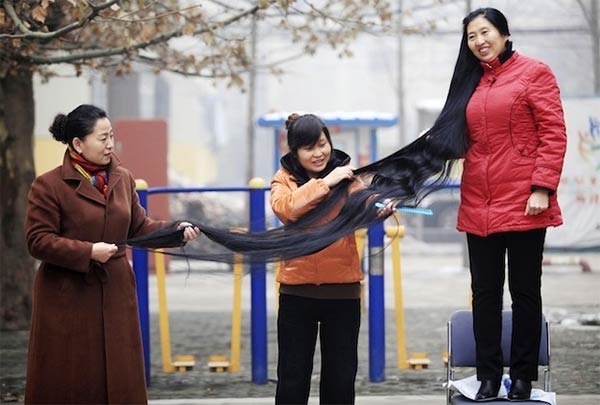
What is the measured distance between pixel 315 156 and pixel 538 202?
1064 mm

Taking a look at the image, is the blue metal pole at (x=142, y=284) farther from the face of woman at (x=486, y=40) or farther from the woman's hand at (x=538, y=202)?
the woman's hand at (x=538, y=202)

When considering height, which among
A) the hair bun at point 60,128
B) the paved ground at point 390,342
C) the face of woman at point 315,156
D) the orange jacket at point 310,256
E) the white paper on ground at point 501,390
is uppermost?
the hair bun at point 60,128

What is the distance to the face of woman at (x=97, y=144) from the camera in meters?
5.79

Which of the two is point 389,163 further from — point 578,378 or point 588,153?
point 588,153

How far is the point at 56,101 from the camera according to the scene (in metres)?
20.2

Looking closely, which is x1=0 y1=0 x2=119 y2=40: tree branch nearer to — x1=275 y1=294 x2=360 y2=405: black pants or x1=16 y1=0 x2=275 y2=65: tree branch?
x1=16 y1=0 x2=275 y2=65: tree branch

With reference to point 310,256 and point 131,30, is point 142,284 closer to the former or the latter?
point 131,30

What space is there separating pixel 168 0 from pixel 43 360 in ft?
20.4

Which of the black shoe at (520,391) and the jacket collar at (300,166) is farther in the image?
the jacket collar at (300,166)

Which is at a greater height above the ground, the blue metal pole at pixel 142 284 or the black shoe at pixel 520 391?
the blue metal pole at pixel 142 284

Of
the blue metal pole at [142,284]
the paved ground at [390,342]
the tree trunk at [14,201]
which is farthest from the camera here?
the tree trunk at [14,201]

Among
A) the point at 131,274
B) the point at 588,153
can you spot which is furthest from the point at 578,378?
the point at 588,153

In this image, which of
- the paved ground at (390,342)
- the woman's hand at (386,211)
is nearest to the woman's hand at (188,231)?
the paved ground at (390,342)

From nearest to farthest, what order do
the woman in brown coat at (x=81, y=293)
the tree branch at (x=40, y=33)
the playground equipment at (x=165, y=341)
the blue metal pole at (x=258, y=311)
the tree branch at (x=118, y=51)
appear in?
the woman in brown coat at (x=81, y=293) < the tree branch at (x=40, y=33) < the blue metal pole at (x=258, y=311) < the playground equipment at (x=165, y=341) < the tree branch at (x=118, y=51)
